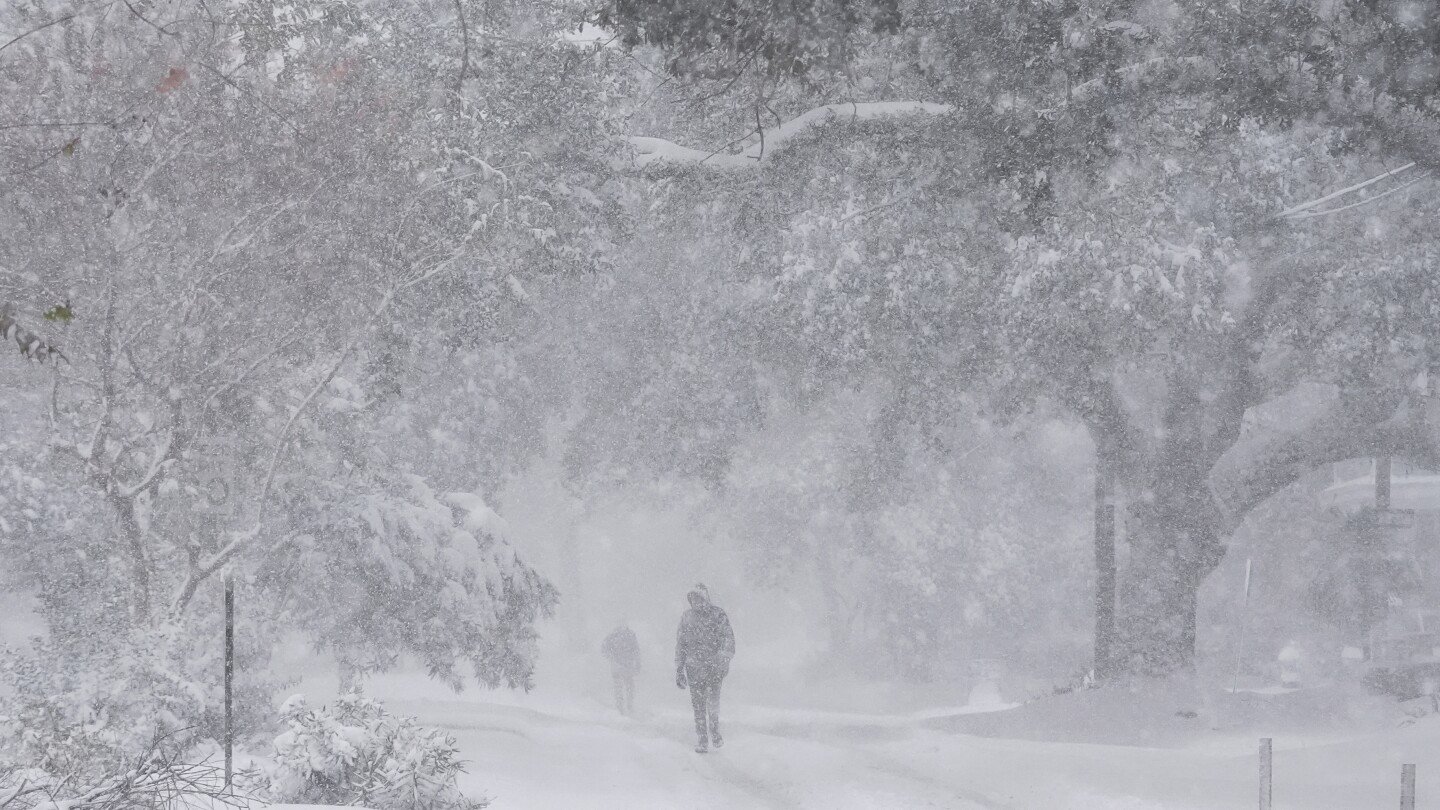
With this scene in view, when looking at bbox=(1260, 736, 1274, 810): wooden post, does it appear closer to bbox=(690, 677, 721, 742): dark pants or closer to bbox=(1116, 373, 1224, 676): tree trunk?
bbox=(690, 677, 721, 742): dark pants

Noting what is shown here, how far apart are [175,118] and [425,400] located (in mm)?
9040

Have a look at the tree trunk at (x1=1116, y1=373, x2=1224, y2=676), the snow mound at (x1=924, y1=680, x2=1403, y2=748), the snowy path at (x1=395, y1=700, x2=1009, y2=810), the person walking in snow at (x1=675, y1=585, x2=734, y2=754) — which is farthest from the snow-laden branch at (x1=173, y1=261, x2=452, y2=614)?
the tree trunk at (x1=1116, y1=373, x2=1224, y2=676)

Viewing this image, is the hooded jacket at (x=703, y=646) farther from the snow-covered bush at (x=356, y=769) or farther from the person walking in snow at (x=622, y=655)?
the person walking in snow at (x=622, y=655)

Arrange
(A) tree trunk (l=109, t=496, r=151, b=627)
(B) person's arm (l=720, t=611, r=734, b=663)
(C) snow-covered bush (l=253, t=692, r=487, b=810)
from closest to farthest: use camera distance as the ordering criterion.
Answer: (C) snow-covered bush (l=253, t=692, r=487, b=810), (A) tree trunk (l=109, t=496, r=151, b=627), (B) person's arm (l=720, t=611, r=734, b=663)

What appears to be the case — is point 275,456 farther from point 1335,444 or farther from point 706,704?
point 1335,444

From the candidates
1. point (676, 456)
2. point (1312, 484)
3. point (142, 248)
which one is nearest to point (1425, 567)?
point (1312, 484)

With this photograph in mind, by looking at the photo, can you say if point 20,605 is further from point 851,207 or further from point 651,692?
point 851,207

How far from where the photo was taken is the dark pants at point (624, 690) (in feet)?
73.3

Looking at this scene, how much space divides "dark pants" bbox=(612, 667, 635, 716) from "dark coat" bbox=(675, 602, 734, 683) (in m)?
9.50

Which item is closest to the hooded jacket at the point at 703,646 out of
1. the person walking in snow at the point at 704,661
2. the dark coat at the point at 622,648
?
the person walking in snow at the point at 704,661

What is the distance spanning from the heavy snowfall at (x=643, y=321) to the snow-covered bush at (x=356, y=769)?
0.10 ft

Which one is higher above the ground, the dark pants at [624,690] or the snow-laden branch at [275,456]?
the snow-laden branch at [275,456]

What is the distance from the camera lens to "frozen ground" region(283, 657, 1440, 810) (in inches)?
392

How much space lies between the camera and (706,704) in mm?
13008
